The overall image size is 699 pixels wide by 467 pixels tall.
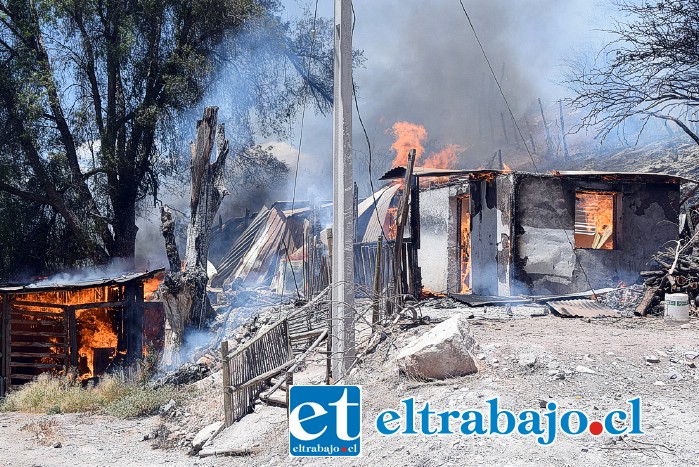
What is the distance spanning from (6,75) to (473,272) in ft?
44.9

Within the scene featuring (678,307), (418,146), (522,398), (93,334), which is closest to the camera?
(522,398)

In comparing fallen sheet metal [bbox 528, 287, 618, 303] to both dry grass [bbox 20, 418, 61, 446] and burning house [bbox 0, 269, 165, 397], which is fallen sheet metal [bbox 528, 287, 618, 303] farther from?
burning house [bbox 0, 269, 165, 397]

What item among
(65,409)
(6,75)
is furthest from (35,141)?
(65,409)

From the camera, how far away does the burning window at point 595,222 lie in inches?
610

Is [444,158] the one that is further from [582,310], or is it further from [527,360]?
[527,360]

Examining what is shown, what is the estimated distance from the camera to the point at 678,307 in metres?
9.56

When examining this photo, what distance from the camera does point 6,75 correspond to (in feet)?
56.5

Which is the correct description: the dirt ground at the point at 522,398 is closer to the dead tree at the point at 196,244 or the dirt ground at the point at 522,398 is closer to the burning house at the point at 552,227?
the burning house at the point at 552,227

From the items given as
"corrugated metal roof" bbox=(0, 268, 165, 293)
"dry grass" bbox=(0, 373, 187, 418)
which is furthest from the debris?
"corrugated metal roof" bbox=(0, 268, 165, 293)

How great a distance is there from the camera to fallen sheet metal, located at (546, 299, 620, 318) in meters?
10.3

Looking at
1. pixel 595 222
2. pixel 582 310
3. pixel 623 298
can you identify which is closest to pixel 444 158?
pixel 595 222

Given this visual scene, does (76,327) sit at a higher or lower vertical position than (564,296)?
lower

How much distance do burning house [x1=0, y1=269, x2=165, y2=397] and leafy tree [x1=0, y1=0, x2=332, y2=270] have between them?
3.50 metres

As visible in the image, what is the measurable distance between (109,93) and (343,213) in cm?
1380
